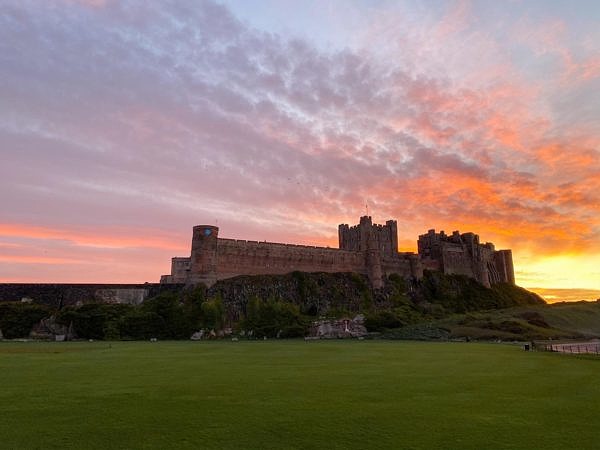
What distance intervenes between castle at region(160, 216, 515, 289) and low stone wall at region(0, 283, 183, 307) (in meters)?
7.92

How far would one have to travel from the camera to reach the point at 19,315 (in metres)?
60.4

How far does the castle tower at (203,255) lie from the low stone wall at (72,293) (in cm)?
515

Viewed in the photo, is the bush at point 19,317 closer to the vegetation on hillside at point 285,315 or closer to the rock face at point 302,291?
the vegetation on hillside at point 285,315

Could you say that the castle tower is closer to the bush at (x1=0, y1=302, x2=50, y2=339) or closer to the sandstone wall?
the sandstone wall

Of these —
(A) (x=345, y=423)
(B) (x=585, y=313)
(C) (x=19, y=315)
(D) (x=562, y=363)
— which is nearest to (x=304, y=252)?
(C) (x=19, y=315)

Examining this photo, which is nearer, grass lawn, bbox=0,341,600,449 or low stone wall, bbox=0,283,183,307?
grass lawn, bbox=0,341,600,449

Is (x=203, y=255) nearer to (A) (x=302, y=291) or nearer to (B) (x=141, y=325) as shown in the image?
(B) (x=141, y=325)

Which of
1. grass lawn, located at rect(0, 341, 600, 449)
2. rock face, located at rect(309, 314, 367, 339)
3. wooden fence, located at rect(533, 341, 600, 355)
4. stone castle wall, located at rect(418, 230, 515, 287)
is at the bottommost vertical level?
grass lawn, located at rect(0, 341, 600, 449)

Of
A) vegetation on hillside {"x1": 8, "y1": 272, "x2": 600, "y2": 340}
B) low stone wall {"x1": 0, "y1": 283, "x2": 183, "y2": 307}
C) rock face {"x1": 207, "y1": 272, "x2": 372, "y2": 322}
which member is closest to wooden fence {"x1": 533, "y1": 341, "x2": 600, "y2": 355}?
vegetation on hillside {"x1": 8, "y1": 272, "x2": 600, "y2": 340}

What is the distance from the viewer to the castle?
70.7 metres

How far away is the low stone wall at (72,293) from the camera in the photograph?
65812 millimetres

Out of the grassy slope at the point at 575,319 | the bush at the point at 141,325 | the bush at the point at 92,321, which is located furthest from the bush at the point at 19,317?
the grassy slope at the point at 575,319

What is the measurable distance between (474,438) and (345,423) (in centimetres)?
246

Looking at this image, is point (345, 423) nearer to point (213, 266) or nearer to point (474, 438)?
point (474, 438)
